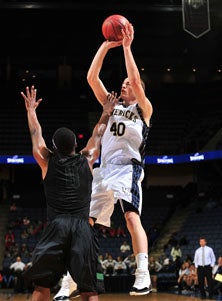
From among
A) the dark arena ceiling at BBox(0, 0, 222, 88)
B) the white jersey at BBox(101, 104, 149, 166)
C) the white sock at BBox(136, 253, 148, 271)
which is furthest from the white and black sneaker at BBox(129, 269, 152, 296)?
the dark arena ceiling at BBox(0, 0, 222, 88)

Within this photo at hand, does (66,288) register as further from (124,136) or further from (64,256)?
(124,136)

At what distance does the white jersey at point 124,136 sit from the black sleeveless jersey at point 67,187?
1065 mm

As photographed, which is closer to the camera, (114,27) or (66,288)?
(66,288)

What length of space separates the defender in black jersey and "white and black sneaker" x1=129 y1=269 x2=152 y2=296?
0.63 meters

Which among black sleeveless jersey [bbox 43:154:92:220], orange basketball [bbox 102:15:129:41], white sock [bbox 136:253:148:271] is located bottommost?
white sock [bbox 136:253:148:271]

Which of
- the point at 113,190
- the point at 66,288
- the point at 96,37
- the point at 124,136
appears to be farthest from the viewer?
the point at 96,37

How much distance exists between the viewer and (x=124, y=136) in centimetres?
473

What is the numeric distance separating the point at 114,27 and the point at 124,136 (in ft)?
3.43

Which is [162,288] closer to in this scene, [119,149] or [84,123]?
[84,123]

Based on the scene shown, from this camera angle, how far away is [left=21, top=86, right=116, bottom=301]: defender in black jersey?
3451 millimetres

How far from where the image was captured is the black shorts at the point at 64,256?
344 centimetres

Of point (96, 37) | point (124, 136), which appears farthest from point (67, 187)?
point (96, 37)

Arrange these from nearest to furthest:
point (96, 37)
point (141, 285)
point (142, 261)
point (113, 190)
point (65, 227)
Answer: point (65, 227), point (141, 285), point (142, 261), point (113, 190), point (96, 37)

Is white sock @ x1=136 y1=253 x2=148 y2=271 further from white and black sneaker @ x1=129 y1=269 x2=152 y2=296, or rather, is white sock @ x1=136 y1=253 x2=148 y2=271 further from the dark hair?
the dark hair
